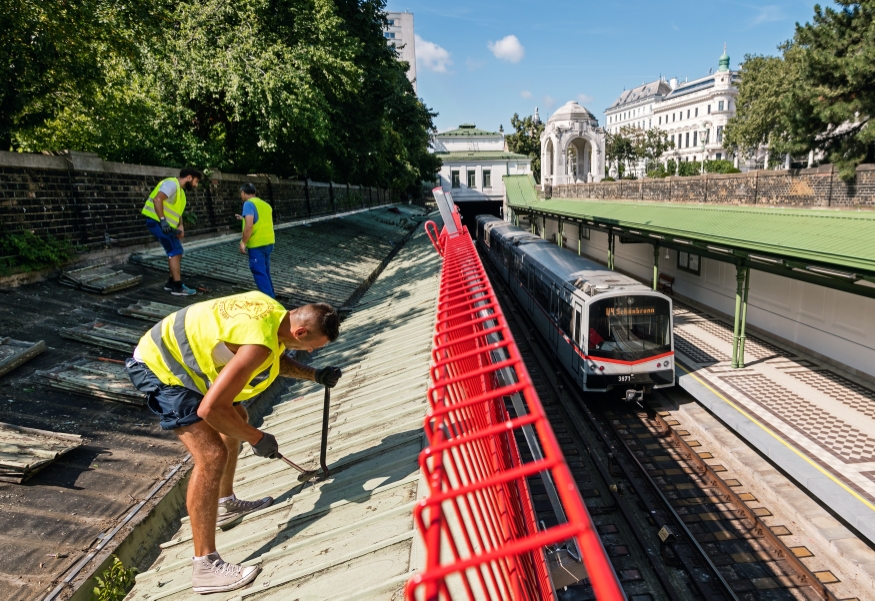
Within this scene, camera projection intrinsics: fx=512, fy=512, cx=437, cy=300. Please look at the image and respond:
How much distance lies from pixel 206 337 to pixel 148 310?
15.7ft

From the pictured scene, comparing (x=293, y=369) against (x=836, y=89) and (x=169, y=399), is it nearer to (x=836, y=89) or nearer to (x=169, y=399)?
(x=169, y=399)

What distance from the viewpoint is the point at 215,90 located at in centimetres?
1243

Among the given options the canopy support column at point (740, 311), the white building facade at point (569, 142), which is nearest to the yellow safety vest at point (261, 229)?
the canopy support column at point (740, 311)

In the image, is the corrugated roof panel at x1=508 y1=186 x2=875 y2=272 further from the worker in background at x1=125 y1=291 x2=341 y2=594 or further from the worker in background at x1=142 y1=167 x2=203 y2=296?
the worker in background at x1=142 y1=167 x2=203 y2=296

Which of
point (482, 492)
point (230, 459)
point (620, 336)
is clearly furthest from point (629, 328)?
point (482, 492)

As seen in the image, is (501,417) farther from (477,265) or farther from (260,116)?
(260,116)

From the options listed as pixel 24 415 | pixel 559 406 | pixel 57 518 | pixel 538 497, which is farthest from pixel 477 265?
pixel 559 406

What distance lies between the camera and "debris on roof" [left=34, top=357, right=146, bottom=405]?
4773 mm

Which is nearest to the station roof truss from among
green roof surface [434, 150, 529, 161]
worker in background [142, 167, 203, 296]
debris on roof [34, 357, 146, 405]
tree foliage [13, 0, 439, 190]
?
tree foliage [13, 0, 439, 190]

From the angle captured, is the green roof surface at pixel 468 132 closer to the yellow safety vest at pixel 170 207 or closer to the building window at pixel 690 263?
the building window at pixel 690 263

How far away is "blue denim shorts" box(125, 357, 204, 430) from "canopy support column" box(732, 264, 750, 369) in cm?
1153

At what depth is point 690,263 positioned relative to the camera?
60.2 ft

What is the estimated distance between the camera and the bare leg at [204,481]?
9.14ft

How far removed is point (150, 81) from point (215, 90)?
1.89m
